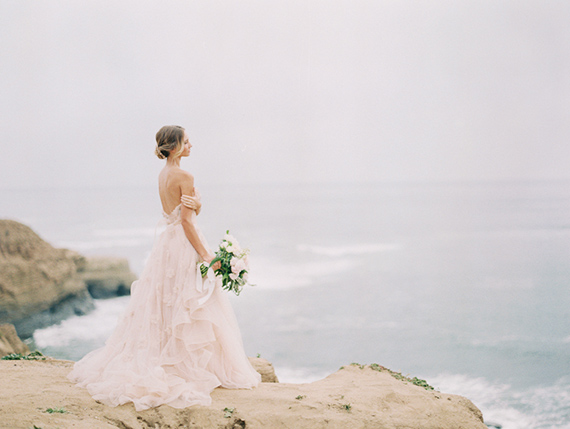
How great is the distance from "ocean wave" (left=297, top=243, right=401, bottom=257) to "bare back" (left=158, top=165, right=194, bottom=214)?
92.4ft

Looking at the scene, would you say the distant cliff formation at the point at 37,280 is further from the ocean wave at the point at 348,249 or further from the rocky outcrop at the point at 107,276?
the ocean wave at the point at 348,249

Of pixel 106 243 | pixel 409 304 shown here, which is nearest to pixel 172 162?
pixel 409 304

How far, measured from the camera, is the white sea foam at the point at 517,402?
8.91 m

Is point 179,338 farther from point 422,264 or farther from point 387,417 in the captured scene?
point 422,264

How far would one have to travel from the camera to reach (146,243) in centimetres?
3141

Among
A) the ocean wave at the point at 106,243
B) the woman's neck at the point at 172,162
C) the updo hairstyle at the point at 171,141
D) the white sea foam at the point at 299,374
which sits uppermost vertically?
the ocean wave at the point at 106,243

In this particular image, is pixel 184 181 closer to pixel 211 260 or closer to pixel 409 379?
pixel 211 260

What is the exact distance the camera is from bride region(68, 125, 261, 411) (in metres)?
3.51

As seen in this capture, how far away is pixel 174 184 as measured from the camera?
3.65 m

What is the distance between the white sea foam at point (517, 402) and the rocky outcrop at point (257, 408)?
5783mm

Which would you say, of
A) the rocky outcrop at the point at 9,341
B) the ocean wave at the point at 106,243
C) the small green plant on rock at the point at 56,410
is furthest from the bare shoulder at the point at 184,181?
the ocean wave at the point at 106,243

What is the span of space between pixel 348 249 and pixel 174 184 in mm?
30971

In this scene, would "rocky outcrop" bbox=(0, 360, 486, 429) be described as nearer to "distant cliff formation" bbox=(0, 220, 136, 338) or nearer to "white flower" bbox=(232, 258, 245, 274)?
"white flower" bbox=(232, 258, 245, 274)

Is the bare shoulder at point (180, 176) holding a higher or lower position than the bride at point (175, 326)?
higher
